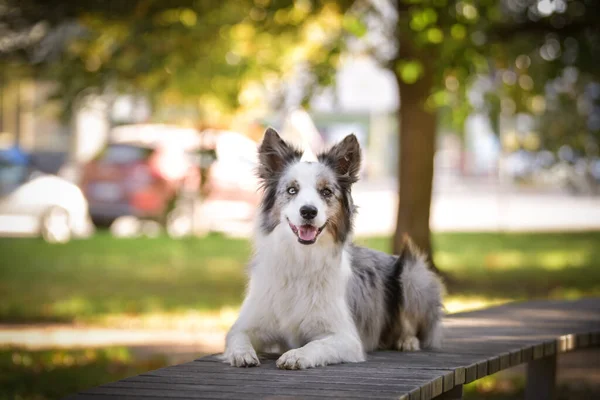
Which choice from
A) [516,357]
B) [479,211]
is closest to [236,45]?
[516,357]

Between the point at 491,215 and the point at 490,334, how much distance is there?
982 inches

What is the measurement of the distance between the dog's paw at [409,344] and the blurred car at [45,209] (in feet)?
52.2

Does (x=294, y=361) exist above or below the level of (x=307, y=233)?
below

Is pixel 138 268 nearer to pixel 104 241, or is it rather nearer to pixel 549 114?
pixel 104 241

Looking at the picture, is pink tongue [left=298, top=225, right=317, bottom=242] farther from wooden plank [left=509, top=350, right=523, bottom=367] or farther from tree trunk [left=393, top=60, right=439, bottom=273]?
tree trunk [left=393, top=60, right=439, bottom=273]

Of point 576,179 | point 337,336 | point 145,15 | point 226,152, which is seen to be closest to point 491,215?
point 576,179

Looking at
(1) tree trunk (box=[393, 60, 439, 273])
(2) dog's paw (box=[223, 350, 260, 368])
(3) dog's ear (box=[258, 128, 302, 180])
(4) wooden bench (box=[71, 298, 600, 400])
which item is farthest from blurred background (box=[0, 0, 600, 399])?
(2) dog's paw (box=[223, 350, 260, 368])

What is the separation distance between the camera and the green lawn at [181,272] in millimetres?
12633

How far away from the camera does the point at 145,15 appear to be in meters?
12.7

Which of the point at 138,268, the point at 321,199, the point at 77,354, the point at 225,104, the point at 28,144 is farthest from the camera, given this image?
the point at 28,144

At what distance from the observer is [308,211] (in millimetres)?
5289

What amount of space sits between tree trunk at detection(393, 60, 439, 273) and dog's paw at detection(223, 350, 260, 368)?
8.54m

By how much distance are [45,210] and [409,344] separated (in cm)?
1687

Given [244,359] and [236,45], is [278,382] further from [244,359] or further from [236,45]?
[236,45]
